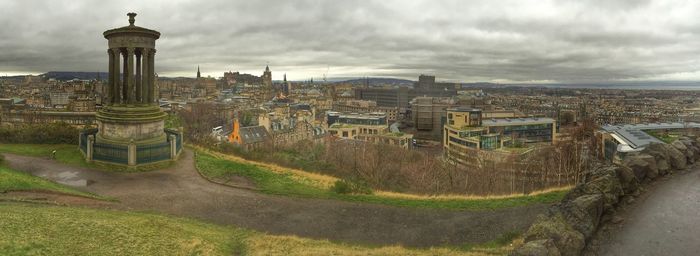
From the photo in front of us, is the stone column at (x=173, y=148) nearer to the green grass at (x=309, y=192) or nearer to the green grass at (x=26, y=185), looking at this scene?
the green grass at (x=309, y=192)

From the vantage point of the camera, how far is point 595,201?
7562 mm

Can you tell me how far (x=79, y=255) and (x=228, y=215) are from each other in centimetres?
528

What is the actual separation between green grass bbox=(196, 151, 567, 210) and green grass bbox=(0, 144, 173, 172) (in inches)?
95.0

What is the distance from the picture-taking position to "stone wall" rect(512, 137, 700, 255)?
6625 millimetres

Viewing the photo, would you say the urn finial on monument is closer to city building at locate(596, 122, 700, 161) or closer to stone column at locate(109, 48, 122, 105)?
stone column at locate(109, 48, 122, 105)

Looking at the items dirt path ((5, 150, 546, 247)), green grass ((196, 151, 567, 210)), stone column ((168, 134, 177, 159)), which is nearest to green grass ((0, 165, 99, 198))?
dirt path ((5, 150, 546, 247))

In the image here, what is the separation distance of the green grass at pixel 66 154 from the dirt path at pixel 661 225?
18077 millimetres

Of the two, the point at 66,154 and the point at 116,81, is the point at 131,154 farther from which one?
the point at 116,81

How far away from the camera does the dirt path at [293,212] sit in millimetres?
11000

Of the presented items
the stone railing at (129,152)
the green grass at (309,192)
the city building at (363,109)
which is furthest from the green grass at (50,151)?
the city building at (363,109)

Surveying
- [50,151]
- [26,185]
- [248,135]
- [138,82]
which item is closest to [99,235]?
[26,185]

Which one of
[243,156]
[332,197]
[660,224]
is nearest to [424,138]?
[243,156]

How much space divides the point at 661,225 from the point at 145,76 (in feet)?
71.9

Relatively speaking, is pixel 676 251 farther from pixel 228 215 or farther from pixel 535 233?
pixel 228 215
